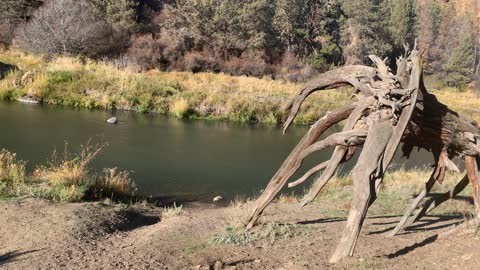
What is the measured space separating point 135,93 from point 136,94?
0.08m

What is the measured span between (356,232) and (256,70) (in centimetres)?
3703

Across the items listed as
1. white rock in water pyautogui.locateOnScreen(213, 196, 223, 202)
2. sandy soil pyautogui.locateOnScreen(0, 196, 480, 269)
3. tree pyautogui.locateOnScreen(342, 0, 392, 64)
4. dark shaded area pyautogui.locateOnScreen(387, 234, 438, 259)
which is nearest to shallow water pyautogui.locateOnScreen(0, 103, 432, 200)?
white rock in water pyautogui.locateOnScreen(213, 196, 223, 202)

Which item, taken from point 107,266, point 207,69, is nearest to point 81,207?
point 107,266

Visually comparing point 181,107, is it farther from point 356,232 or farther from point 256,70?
point 356,232

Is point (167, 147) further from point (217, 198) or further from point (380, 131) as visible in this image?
point (380, 131)

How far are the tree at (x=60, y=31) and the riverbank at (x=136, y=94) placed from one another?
3374 mm

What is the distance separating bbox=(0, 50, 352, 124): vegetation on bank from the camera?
25.2 metres

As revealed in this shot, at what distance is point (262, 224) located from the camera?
712 cm

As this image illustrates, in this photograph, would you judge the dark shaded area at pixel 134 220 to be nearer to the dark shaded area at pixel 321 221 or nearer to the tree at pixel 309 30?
the dark shaded area at pixel 321 221

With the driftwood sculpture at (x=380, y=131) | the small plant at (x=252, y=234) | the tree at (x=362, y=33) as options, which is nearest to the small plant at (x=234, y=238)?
the small plant at (x=252, y=234)

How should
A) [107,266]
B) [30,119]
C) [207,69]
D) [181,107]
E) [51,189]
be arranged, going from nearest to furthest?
[107,266] → [51,189] → [30,119] → [181,107] → [207,69]

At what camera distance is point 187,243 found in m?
6.40

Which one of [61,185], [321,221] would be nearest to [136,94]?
[61,185]

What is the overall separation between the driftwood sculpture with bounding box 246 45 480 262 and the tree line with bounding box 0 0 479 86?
30348 mm
